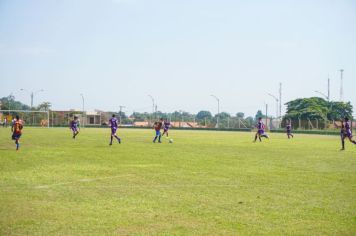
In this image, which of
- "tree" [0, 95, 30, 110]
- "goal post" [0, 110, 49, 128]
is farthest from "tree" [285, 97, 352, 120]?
"tree" [0, 95, 30, 110]

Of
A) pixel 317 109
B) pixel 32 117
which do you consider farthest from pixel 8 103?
pixel 317 109

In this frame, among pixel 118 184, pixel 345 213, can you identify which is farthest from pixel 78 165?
pixel 345 213

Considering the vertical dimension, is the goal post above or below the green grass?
above

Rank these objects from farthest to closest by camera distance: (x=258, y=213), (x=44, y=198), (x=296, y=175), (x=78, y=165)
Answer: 1. (x=78, y=165)
2. (x=296, y=175)
3. (x=44, y=198)
4. (x=258, y=213)

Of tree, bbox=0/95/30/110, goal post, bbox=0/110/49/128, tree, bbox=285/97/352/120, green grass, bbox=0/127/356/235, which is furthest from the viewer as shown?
tree, bbox=0/95/30/110

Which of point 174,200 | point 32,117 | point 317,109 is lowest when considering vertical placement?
point 174,200

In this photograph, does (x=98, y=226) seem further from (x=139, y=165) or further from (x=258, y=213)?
(x=139, y=165)

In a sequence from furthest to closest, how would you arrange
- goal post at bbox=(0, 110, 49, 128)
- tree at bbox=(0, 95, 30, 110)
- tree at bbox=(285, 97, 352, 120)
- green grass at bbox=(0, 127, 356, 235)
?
1. tree at bbox=(0, 95, 30, 110)
2. goal post at bbox=(0, 110, 49, 128)
3. tree at bbox=(285, 97, 352, 120)
4. green grass at bbox=(0, 127, 356, 235)

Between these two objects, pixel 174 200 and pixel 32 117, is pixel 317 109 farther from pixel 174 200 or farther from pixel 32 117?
pixel 174 200

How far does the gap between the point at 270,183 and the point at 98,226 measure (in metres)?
6.06

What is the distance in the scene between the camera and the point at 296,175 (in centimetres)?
1380

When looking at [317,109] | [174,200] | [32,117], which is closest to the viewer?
[174,200]

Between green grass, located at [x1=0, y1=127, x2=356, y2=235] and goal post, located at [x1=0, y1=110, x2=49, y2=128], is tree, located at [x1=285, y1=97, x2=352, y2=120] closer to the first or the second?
goal post, located at [x1=0, y1=110, x2=49, y2=128]

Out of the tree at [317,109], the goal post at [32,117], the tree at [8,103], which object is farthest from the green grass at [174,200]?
the tree at [8,103]
